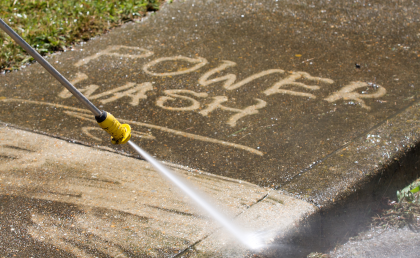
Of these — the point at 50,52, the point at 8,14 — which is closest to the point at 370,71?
the point at 50,52

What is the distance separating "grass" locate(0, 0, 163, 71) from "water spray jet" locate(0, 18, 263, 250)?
2.35m

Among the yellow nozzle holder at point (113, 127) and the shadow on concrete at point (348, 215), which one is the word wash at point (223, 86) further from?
the yellow nozzle holder at point (113, 127)

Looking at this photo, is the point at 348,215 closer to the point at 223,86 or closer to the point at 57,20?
the point at 223,86

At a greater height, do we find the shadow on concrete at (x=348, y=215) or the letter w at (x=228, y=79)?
the letter w at (x=228, y=79)

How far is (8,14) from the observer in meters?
5.06

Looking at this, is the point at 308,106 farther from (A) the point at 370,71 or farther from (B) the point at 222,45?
(B) the point at 222,45

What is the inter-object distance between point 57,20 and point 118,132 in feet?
10.4

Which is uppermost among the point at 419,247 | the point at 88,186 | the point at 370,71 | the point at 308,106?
the point at 370,71

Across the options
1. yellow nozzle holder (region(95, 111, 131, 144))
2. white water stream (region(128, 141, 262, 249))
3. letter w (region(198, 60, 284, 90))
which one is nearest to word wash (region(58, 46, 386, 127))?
letter w (region(198, 60, 284, 90))

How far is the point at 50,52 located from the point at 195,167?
8.33ft

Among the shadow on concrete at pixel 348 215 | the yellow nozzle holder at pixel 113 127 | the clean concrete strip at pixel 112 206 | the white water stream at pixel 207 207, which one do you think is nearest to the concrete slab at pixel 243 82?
the white water stream at pixel 207 207

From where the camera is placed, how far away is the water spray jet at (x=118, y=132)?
6.82 feet

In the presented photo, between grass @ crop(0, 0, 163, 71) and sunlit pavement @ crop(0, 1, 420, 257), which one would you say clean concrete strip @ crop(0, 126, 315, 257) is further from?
Result: grass @ crop(0, 0, 163, 71)

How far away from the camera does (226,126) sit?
3.18 m
